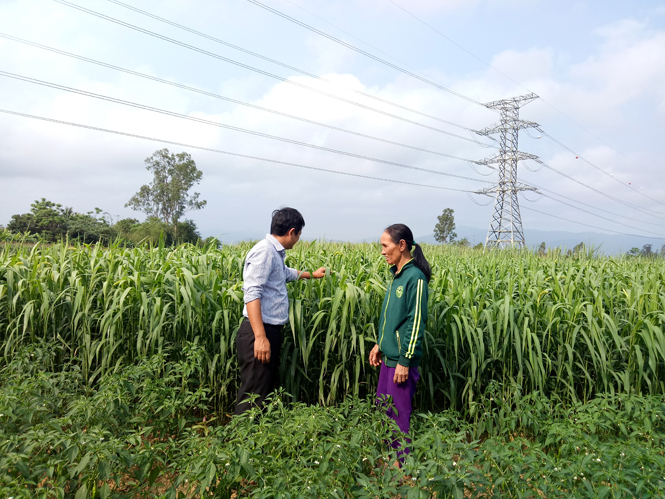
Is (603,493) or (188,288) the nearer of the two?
(603,493)

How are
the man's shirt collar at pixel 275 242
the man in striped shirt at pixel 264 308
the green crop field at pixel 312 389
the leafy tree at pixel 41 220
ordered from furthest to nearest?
1. the leafy tree at pixel 41 220
2. the man's shirt collar at pixel 275 242
3. the man in striped shirt at pixel 264 308
4. the green crop field at pixel 312 389

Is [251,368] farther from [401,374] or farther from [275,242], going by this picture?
[401,374]

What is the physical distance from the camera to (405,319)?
8.53 ft

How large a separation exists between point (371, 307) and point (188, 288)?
145cm

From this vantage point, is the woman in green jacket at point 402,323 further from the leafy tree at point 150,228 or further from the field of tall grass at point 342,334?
the leafy tree at point 150,228

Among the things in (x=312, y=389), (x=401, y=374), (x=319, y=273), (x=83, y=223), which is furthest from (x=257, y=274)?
(x=83, y=223)

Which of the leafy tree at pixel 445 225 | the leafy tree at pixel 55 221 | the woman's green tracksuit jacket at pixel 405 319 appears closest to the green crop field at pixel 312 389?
the woman's green tracksuit jacket at pixel 405 319

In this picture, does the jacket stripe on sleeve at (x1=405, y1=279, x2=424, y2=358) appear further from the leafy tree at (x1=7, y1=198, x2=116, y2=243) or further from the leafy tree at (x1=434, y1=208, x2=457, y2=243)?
the leafy tree at (x1=434, y1=208, x2=457, y2=243)

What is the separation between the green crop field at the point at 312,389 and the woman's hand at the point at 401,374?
294mm

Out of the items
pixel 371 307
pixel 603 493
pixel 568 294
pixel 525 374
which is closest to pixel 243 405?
pixel 371 307

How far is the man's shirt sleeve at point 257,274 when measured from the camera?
8.68ft

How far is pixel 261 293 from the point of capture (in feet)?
8.98

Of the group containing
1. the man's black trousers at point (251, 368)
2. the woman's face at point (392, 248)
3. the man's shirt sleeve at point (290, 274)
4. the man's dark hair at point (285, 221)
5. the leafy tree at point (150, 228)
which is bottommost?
the man's black trousers at point (251, 368)

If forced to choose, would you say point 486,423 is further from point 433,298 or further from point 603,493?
point 603,493
